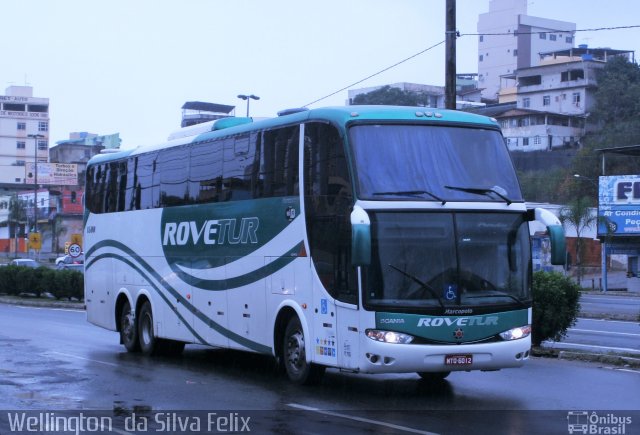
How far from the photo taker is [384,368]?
1262 cm

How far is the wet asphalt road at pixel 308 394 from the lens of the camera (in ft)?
36.8

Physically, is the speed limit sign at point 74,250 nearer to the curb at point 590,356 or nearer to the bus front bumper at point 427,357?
the curb at point 590,356

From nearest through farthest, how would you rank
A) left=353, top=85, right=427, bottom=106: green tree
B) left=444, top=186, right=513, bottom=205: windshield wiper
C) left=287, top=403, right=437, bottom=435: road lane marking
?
1. left=287, top=403, right=437, bottom=435: road lane marking
2. left=444, top=186, right=513, bottom=205: windshield wiper
3. left=353, top=85, right=427, bottom=106: green tree

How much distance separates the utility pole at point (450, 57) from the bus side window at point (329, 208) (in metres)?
7.56

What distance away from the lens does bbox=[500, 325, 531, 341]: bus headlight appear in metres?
13.1

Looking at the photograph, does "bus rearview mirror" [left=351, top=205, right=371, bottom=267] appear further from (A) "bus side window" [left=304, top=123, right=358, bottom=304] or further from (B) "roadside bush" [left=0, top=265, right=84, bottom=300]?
(B) "roadside bush" [left=0, top=265, right=84, bottom=300]

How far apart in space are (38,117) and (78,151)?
16025mm

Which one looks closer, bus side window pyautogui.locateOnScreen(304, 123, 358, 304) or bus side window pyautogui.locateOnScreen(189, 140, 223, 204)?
bus side window pyautogui.locateOnScreen(304, 123, 358, 304)

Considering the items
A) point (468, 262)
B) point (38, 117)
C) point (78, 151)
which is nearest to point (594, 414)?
point (468, 262)

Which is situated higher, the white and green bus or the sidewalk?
the white and green bus

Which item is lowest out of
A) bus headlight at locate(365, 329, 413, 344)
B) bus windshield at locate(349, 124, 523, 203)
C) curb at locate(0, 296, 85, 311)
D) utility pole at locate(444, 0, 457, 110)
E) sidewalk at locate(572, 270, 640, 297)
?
curb at locate(0, 296, 85, 311)

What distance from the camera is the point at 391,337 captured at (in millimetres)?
12562

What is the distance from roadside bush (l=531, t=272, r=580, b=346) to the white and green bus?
4.56 m

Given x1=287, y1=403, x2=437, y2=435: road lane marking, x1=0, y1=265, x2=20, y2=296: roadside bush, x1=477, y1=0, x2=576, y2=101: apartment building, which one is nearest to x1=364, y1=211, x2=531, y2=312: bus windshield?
x1=287, y1=403, x2=437, y2=435: road lane marking
